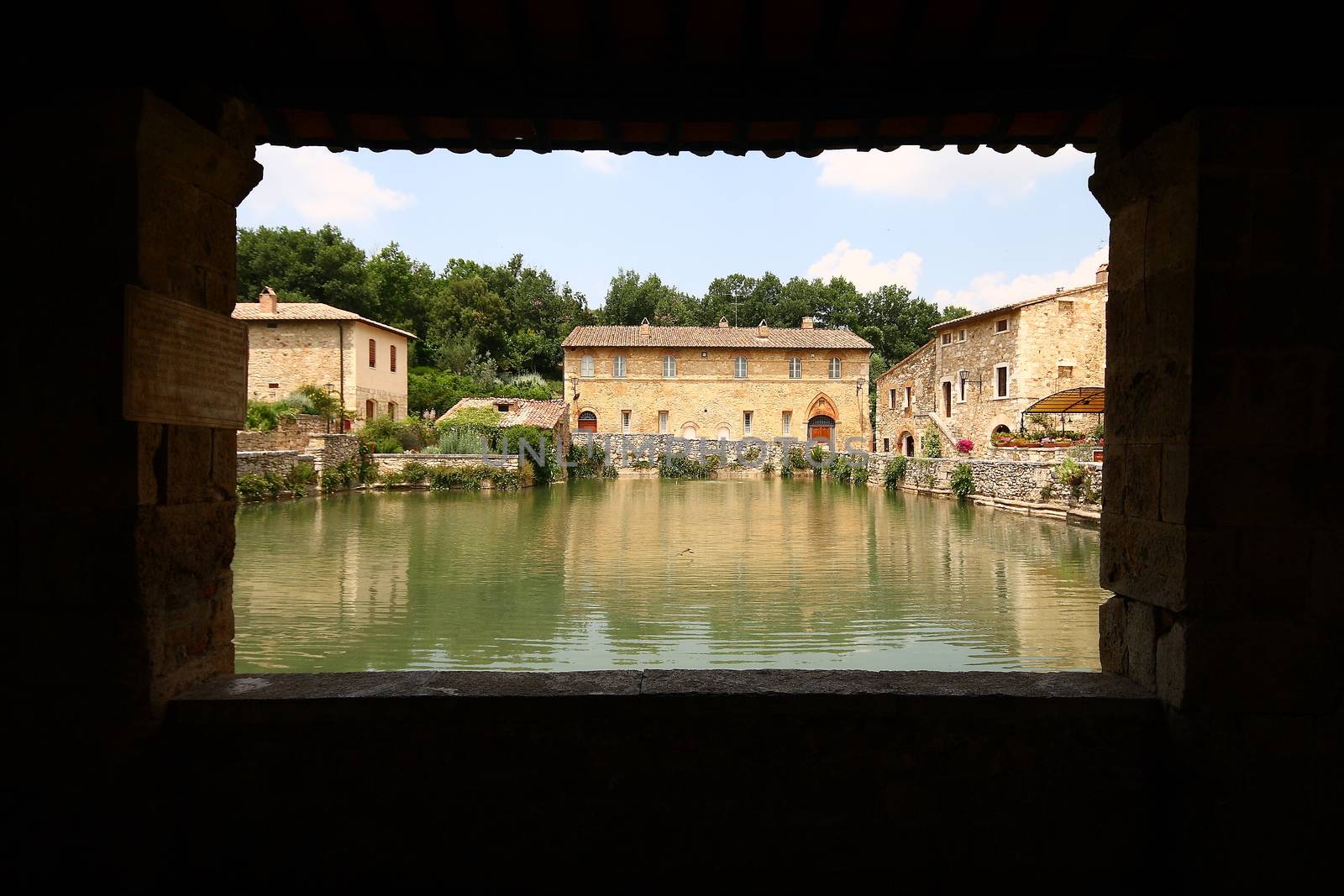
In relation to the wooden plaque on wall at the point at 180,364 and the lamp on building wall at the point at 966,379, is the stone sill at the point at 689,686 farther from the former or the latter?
the lamp on building wall at the point at 966,379

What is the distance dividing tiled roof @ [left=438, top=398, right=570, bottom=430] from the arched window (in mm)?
12320

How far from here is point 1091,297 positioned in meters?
26.2

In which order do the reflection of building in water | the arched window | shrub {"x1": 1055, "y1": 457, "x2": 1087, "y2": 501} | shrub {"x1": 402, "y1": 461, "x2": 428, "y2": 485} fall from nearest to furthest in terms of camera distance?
the reflection of building in water, shrub {"x1": 1055, "y1": 457, "x2": 1087, "y2": 501}, shrub {"x1": 402, "y1": 461, "x2": 428, "y2": 485}, the arched window

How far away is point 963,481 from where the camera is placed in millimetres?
22641

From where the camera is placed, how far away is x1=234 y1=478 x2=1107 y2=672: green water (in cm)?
667

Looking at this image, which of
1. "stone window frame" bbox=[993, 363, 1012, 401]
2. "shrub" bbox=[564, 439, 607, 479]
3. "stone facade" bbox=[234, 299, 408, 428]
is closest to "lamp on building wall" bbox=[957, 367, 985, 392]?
"stone window frame" bbox=[993, 363, 1012, 401]

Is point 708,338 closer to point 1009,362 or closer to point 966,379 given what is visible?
point 966,379

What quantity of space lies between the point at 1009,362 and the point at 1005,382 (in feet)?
2.58

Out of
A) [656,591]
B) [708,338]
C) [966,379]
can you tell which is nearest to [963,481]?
[966,379]

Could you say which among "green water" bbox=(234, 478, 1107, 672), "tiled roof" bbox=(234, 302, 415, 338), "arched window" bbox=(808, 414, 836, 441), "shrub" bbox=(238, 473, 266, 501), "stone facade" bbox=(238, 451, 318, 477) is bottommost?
"green water" bbox=(234, 478, 1107, 672)

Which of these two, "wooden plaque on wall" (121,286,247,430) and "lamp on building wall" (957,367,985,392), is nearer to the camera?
"wooden plaque on wall" (121,286,247,430)

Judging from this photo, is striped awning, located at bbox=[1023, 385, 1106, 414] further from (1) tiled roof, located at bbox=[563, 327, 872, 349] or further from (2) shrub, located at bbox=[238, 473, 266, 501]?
(2) shrub, located at bbox=[238, 473, 266, 501]

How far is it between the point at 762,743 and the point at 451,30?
2586mm

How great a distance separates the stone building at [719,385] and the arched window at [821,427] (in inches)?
1.6
